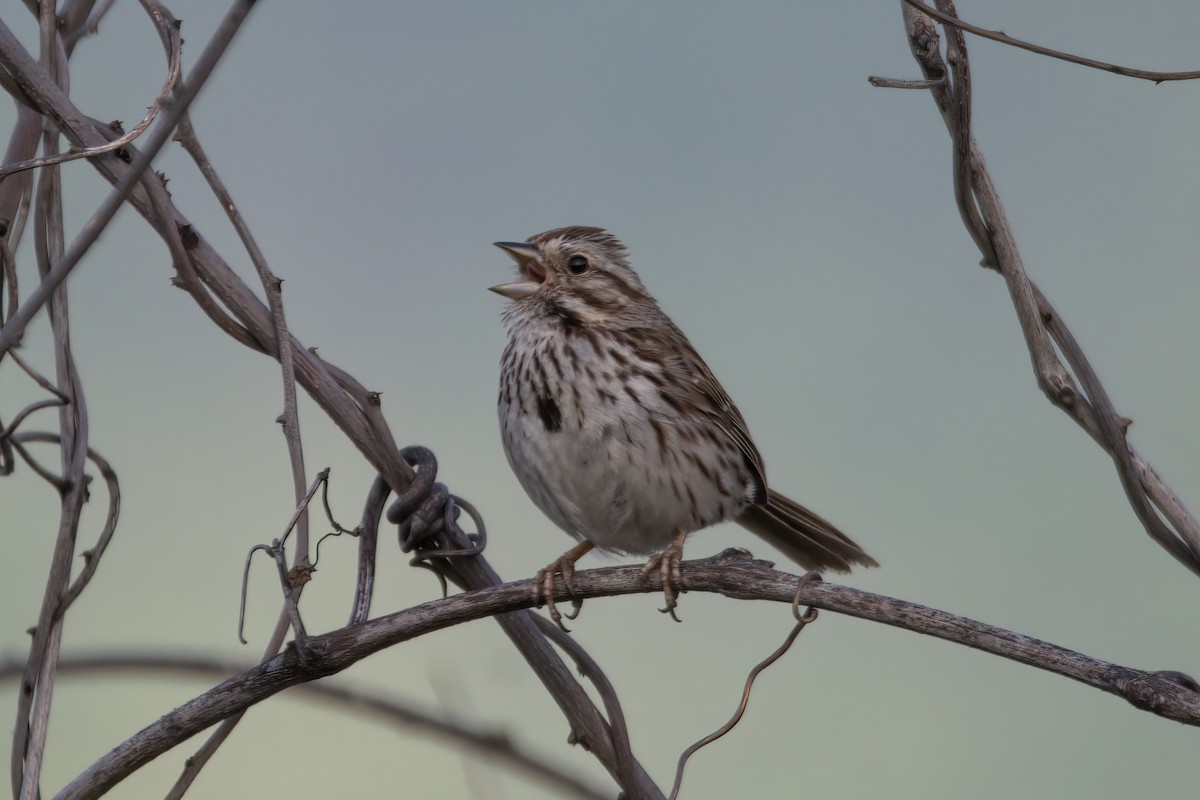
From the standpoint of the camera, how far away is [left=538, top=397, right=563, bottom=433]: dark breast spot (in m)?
3.66

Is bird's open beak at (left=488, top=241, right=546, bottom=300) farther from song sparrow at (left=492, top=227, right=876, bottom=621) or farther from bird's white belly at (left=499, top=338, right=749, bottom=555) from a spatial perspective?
bird's white belly at (left=499, top=338, right=749, bottom=555)

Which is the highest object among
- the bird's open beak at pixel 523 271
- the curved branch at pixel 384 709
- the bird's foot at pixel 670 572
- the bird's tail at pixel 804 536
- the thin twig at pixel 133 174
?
the bird's open beak at pixel 523 271

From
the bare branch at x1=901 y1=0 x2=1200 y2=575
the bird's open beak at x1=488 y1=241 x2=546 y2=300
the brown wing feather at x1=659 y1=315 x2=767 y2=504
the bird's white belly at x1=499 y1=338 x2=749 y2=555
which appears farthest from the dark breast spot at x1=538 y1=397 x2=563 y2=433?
the bare branch at x1=901 y1=0 x2=1200 y2=575

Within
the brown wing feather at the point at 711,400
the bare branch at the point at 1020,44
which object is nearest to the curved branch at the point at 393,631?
the bare branch at the point at 1020,44

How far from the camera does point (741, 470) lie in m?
3.96

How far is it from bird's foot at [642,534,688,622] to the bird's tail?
68 centimetres

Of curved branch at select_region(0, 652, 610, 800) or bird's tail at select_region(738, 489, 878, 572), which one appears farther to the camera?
bird's tail at select_region(738, 489, 878, 572)

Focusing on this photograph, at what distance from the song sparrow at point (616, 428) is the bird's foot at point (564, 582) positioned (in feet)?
0.06

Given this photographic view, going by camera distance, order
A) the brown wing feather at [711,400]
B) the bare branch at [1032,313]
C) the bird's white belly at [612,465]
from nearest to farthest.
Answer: the bare branch at [1032,313], the bird's white belly at [612,465], the brown wing feather at [711,400]

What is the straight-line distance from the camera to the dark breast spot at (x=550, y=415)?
366cm

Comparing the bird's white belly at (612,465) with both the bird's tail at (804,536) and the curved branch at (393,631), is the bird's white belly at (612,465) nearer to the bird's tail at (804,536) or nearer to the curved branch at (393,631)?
the bird's tail at (804,536)

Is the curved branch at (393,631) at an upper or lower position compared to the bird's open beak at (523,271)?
lower

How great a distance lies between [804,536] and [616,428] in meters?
0.91

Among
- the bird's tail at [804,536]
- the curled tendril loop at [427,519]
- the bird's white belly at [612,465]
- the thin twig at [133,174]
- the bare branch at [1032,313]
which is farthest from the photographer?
the bird's tail at [804,536]
